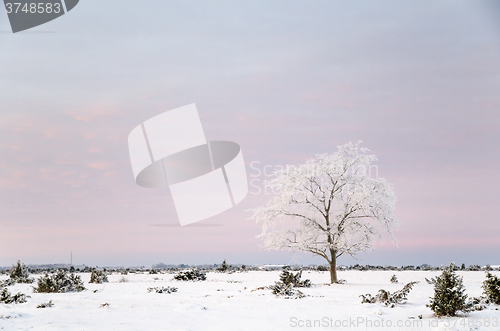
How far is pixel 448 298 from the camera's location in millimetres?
9805

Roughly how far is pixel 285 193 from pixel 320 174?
8.48ft

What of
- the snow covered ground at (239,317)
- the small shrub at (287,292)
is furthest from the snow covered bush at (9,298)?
the small shrub at (287,292)

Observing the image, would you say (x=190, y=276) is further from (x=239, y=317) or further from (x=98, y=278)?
(x=239, y=317)

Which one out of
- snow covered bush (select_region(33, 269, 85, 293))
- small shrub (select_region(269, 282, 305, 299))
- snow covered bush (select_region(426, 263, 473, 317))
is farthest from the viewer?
snow covered bush (select_region(33, 269, 85, 293))

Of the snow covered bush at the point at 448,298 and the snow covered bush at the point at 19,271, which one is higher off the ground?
the snow covered bush at the point at 448,298

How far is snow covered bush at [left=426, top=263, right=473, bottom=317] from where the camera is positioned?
31.8 ft

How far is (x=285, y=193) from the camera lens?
80.9 feet

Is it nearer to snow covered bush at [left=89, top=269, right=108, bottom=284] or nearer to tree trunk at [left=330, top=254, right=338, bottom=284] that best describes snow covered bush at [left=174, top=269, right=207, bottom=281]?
snow covered bush at [left=89, top=269, right=108, bottom=284]

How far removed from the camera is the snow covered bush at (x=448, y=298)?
9.68 meters

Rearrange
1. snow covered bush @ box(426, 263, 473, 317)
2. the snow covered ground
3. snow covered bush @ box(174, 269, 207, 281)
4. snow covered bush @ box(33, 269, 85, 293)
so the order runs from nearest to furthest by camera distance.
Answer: the snow covered ground → snow covered bush @ box(426, 263, 473, 317) → snow covered bush @ box(33, 269, 85, 293) → snow covered bush @ box(174, 269, 207, 281)

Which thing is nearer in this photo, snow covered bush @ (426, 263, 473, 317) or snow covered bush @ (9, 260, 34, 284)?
snow covered bush @ (426, 263, 473, 317)

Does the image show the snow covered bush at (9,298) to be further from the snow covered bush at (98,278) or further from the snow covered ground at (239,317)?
the snow covered bush at (98,278)

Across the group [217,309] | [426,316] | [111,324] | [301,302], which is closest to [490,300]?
[426,316]

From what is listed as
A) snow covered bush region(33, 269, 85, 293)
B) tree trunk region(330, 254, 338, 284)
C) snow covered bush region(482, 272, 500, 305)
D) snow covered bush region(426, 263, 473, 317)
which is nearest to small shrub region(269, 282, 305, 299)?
snow covered bush region(426, 263, 473, 317)
